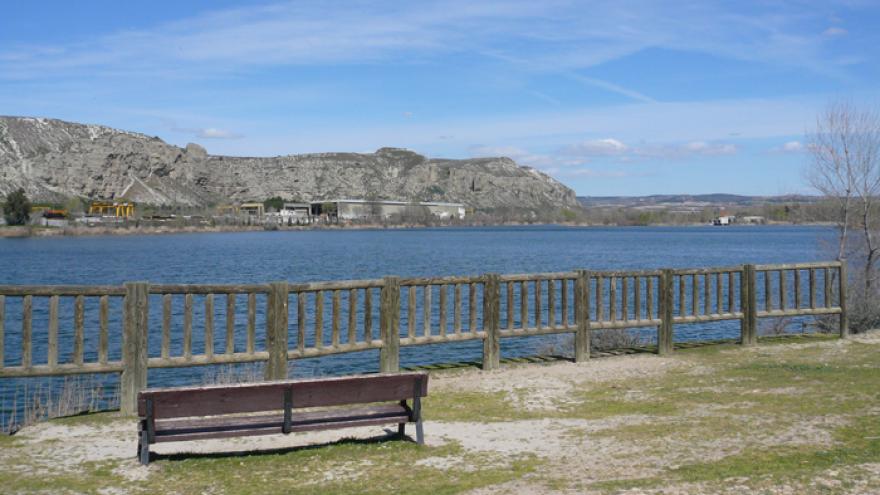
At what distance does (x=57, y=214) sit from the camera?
161875 millimetres

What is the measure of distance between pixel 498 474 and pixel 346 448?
1.82m

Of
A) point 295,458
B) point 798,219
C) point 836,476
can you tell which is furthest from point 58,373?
point 798,219

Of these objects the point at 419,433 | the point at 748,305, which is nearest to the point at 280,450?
the point at 419,433

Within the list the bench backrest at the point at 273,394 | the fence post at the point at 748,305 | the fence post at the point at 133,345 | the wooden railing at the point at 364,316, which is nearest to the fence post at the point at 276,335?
the wooden railing at the point at 364,316

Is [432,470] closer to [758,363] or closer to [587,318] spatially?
[587,318]

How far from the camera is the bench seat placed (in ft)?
26.4

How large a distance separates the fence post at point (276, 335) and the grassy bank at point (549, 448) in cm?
219

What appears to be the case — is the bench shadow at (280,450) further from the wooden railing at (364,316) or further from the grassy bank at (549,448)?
the wooden railing at (364,316)

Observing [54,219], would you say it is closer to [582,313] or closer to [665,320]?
[582,313]

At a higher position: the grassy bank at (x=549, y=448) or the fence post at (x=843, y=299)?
the fence post at (x=843, y=299)

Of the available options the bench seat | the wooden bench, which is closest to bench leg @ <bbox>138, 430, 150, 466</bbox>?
the wooden bench

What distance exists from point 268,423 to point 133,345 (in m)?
3.33

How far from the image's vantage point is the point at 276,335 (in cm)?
1176

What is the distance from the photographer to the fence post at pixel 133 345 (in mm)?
10672
